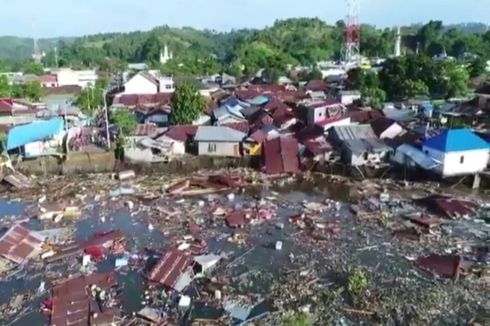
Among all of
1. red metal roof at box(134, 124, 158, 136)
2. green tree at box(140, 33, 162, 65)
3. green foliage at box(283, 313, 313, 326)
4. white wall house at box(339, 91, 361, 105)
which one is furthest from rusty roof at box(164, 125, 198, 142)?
green tree at box(140, 33, 162, 65)

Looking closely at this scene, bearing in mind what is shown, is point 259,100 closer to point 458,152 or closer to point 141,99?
point 141,99

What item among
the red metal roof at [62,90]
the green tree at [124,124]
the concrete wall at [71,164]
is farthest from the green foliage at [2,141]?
the red metal roof at [62,90]

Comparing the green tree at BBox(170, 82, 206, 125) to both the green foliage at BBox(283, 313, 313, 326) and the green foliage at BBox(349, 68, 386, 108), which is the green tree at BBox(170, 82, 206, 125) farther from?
the green foliage at BBox(283, 313, 313, 326)

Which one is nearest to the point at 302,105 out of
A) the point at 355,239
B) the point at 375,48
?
the point at 355,239

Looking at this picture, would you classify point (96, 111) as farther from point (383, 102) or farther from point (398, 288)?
point (398, 288)

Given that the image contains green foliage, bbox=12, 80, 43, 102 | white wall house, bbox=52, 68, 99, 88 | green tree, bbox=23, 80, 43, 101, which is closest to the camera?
green foliage, bbox=12, 80, 43, 102
